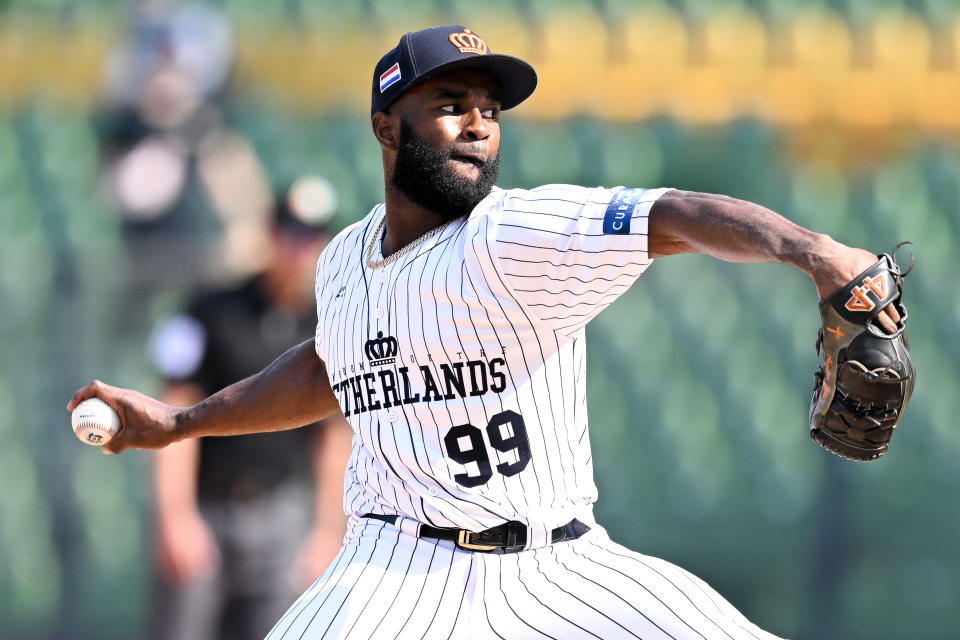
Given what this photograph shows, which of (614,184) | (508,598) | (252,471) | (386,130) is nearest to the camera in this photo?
(508,598)

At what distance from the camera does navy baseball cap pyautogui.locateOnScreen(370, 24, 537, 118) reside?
2.91m

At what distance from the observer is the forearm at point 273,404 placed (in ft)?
11.1

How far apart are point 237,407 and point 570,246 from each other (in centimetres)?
125

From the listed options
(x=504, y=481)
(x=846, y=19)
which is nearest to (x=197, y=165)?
(x=846, y=19)

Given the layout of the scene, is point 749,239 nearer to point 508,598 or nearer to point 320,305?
point 508,598

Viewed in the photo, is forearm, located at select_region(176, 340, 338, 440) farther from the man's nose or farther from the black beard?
the man's nose

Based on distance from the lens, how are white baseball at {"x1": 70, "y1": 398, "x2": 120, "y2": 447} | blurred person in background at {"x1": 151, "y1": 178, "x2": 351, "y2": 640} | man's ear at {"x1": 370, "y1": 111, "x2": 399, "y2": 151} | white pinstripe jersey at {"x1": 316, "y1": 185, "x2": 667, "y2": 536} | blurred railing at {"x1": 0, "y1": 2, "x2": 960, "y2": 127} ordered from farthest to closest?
blurred railing at {"x1": 0, "y1": 2, "x2": 960, "y2": 127}
blurred person in background at {"x1": 151, "y1": 178, "x2": 351, "y2": 640}
white baseball at {"x1": 70, "y1": 398, "x2": 120, "y2": 447}
man's ear at {"x1": 370, "y1": 111, "x2": 399, "y2": 151}
white pinstripe jersey at {"x1": 316, "y1": 185, "x2": 667, "y2": 536}

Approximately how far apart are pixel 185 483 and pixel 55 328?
4.84 ft

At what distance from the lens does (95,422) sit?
3.27 meters

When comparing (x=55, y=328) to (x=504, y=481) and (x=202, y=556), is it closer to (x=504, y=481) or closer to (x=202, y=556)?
(x=202, y=556)

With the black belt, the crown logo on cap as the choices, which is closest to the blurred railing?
the crown logo on cap

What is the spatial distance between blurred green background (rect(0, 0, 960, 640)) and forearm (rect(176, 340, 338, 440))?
2.75 metres

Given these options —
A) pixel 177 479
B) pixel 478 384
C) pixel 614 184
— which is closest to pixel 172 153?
pixel 177 479

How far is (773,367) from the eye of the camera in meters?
6.75
